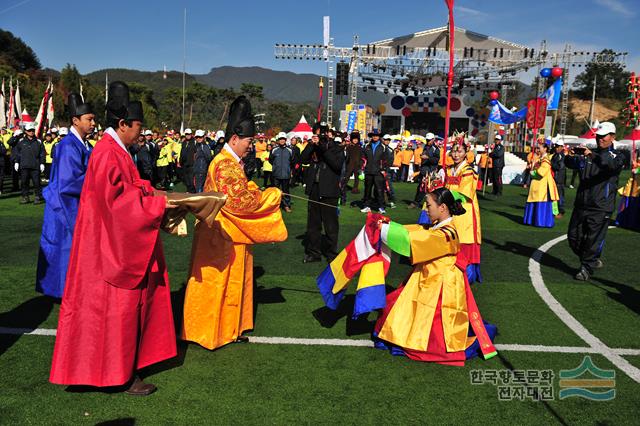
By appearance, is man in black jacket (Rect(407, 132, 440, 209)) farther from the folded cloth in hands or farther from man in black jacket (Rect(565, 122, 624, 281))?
the folded cloth in hands

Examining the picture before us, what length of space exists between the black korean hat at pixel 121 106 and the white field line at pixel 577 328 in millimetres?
4710

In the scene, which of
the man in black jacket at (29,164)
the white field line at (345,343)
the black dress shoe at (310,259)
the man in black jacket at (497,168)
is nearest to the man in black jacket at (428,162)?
the man in black jacket at (497,168)

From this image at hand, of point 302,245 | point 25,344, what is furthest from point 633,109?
point 25,344

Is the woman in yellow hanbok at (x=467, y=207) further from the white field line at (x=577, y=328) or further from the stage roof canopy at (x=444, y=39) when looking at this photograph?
the stage roof canopy at (x=444, y=39)

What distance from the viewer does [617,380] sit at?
13.9ft

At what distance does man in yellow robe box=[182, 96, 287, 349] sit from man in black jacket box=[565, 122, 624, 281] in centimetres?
493

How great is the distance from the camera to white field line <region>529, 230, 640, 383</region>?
4.48 meters

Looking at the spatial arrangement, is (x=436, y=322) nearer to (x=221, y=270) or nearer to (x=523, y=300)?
(x=221, y=270)

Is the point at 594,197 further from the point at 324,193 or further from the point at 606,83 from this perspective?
the point at 606,83

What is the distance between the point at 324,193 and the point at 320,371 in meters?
4.24

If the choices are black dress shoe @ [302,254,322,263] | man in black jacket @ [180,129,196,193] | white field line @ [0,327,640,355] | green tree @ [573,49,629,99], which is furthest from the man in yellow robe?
green tree @ [573,49,629,99]

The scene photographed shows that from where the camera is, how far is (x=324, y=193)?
8164 mm

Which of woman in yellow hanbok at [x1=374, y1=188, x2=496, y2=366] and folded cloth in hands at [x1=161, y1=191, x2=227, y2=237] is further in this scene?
woman in yellow hanbok at [x1=374, y1=188, x2=496, y2=366]

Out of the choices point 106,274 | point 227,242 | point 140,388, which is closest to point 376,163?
point 227,242
